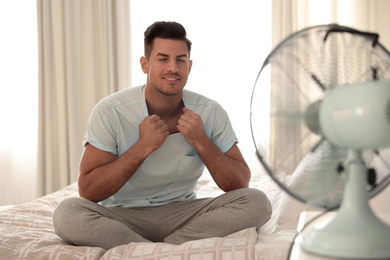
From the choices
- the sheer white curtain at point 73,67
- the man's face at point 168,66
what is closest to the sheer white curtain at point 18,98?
the sheer white curtain at point 73,67

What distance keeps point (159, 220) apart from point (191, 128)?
1.04ft

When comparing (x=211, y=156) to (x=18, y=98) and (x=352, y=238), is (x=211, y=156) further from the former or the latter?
(x=18, y=98)

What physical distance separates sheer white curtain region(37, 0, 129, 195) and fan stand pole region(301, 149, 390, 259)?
11.7ft

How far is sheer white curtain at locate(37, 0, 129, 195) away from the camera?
427 cm

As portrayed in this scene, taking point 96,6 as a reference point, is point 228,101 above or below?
below

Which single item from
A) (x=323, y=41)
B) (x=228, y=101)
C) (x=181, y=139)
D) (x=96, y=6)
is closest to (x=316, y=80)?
(x=323, y=41)

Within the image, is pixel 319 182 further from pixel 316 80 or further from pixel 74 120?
pixel 74 120

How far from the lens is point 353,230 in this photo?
772 millimetres

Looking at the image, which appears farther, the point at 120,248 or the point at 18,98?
the point at 18,98

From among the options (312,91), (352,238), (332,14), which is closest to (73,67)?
(332,14)

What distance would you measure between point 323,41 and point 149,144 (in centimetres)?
116

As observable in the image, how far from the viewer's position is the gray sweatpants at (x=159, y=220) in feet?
5.82

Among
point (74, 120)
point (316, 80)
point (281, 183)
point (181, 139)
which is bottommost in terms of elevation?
point (74, 120)

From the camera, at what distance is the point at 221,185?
207cm
